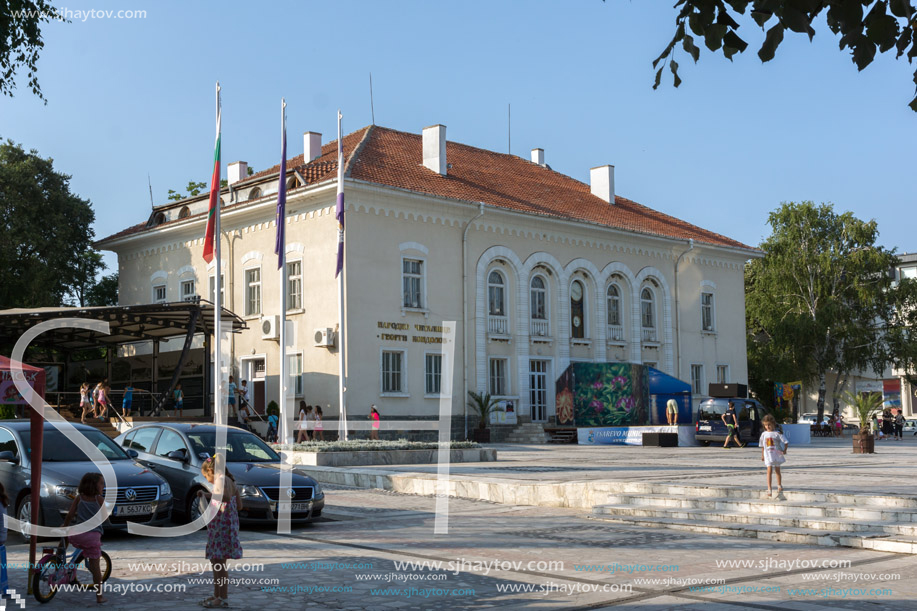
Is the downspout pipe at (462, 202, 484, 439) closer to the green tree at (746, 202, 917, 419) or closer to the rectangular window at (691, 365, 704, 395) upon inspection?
the rectangular window at (691, 365, 704, 395)

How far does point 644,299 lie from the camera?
45.6 meters

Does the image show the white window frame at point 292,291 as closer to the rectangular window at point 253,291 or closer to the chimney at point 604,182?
the rectangular window at point 253,291

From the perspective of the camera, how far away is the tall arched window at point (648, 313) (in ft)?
148

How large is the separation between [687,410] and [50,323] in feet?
85.9

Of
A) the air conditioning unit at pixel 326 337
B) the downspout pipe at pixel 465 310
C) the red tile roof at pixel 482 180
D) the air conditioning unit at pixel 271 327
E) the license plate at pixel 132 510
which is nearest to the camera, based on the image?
the license plate at pixel 132 510

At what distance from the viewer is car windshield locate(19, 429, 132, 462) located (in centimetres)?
1279

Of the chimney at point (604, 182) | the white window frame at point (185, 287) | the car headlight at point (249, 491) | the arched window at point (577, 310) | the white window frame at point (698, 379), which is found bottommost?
the car headlight at point (249, 491)

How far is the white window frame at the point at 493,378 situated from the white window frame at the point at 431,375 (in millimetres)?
2276

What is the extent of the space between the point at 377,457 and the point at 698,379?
89.1 feet

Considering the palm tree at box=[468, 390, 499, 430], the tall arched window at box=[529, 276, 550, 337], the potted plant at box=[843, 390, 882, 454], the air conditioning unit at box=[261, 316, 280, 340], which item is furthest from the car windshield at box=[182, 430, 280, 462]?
the tall arched window at box=[529, 276, 550, 337]

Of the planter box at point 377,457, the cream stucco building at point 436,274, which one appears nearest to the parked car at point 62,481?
the planter box at point 377,457

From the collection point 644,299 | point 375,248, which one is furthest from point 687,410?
point 375,248

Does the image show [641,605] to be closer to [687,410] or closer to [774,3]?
[774,3]

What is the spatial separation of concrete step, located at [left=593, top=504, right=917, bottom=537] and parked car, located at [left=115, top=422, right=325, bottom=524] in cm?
501
